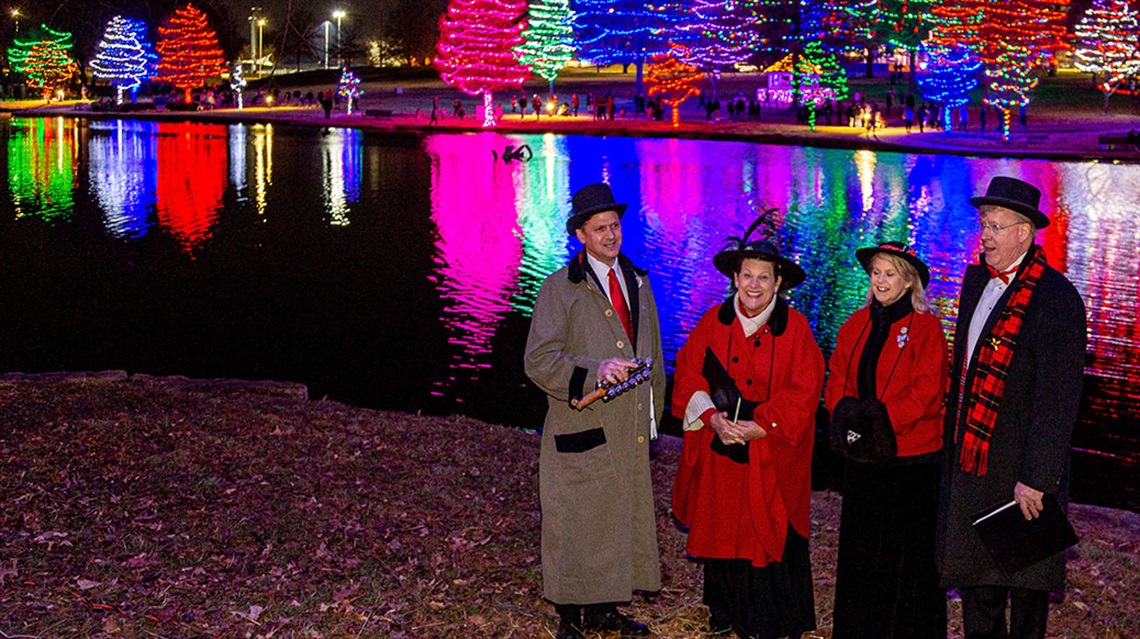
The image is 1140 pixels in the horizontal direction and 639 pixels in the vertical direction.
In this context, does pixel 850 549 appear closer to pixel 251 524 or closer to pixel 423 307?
pixel 251 524

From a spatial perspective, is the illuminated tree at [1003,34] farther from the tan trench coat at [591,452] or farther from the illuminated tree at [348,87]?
the tan trench coat at [591,452]

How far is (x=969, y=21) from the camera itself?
57.3 meters

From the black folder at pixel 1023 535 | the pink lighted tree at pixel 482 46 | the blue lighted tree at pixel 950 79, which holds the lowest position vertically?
the black folder at pixel 1023 535

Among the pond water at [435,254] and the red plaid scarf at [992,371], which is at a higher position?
the red plaid scarf at [992,371]

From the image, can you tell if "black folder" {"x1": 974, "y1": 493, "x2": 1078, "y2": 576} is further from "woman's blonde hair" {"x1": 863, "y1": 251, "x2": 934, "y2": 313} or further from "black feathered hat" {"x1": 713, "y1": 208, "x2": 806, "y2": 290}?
"black feathered hat" {"x1": 713, "y1": 208, "x2": 806, "y2": 290}

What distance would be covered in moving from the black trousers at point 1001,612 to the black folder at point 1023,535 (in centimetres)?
25

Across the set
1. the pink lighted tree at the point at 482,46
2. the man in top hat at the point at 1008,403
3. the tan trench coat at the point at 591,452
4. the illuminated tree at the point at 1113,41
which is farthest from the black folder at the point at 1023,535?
the pink lighted tree at the point at 482,46

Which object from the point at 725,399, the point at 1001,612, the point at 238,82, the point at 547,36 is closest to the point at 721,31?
the point at 547,36

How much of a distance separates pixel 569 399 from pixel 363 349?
9.19m

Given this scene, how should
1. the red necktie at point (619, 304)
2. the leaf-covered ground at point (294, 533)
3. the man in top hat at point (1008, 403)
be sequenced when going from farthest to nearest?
the leaf-covered ground at point (294, 533) → the red necktie at point (619, 304) → the man in top hat at point (1008, 403)

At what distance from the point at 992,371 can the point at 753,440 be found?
1.02 m

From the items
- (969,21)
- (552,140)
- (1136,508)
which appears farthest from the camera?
(969,21)

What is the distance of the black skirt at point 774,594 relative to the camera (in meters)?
5.50

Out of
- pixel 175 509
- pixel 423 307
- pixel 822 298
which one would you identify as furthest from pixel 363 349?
pixel 175 509
